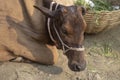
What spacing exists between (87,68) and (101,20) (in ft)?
2.72

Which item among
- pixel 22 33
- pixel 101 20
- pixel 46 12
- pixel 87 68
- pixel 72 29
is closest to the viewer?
pixel 72 29

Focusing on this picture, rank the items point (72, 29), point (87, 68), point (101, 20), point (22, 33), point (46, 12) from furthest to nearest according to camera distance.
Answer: point (101, 20) < point (87, 68) < point (22, 33) < point (46, 12) < point (72, 29)

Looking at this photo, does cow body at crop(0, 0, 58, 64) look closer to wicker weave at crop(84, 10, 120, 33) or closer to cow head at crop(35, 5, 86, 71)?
cow head at crop(35, 5, 86, 71)

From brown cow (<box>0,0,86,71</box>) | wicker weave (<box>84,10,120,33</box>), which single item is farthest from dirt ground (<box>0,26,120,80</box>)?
wicker weave (<box>84,10,120,33</box>)

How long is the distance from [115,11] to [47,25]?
4.11 ft

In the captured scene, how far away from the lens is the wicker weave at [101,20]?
5992 mm

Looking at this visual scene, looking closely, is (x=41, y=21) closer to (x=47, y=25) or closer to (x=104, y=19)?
(x=47, y=25)

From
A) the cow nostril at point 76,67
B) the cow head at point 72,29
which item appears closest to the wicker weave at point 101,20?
the cow head at point 72,29

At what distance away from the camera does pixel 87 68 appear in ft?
18.9

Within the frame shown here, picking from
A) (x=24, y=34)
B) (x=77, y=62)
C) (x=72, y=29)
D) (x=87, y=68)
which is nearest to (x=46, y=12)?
(x=72, y=29)

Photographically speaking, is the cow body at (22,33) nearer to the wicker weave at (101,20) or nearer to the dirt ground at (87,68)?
the dirt ground at (87,68)

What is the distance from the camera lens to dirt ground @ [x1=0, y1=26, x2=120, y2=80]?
5402 millimetres

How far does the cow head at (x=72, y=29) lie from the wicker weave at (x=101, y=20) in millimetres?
762

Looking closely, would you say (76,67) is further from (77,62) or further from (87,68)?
(87,68)
